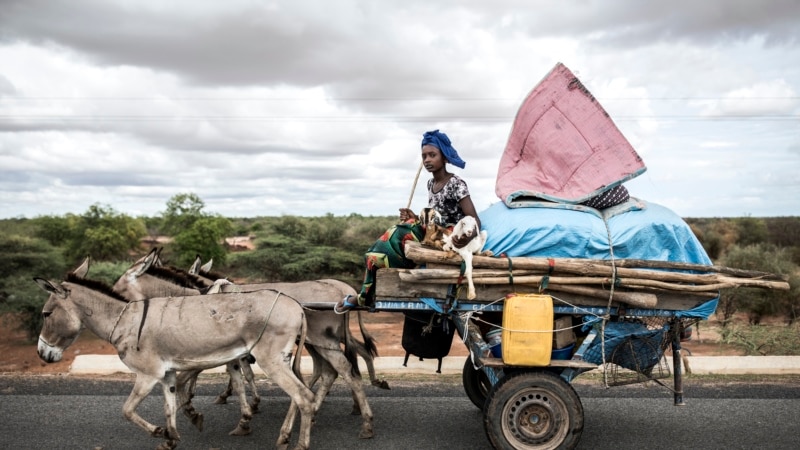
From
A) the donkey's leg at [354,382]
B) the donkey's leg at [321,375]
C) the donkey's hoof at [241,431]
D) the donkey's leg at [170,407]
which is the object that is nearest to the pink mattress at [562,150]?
the donkey's leg at [354,382]

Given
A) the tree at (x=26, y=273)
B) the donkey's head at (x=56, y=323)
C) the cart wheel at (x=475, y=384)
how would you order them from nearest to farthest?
the donkey's head at (x=56, y=323), the cart wheel at (x=475, y=384), the tree at (x=26, y=273)

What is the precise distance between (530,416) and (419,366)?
4.67m

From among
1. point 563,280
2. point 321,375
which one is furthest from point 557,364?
point 321,375

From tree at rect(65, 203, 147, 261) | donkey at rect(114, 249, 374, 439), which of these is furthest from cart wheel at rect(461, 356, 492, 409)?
tree at rect(65, 203, 147, 261)

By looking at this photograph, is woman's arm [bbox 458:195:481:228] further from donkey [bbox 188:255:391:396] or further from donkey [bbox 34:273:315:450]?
donkey [bbox 34:273:315:450]

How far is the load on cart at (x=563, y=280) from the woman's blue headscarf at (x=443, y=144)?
478 millimetres

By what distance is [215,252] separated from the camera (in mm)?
28516

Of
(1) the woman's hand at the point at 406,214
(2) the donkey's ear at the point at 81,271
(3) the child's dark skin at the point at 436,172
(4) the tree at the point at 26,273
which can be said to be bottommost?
(4) the tree at the point at 26,273

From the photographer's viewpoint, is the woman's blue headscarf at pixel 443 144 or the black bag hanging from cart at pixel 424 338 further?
the black bag hanging from cart at pixel 424 338

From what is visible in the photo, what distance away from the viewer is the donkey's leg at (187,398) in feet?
20.8

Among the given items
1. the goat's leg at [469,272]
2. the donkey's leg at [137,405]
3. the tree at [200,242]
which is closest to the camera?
the goat's leg at [469,272]

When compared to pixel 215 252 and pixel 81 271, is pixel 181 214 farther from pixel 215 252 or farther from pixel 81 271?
pixel 81 271

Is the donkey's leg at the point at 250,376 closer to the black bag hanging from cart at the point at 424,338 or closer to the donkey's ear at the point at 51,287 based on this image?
the black bag hanging from cart at the point at 424,338

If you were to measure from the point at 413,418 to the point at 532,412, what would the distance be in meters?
1.65
